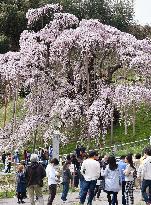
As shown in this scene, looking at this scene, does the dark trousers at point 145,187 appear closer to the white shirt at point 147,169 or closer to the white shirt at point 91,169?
the white shirt at point 147,169

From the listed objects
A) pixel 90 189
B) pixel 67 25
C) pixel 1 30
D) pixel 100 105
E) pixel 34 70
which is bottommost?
pixel 90 189

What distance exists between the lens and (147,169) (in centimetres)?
1349

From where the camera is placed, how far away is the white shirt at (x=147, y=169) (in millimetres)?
13414

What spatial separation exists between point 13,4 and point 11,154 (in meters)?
20.4

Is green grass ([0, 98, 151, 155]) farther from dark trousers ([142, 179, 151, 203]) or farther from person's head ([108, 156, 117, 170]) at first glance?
person's head ([108, 156, 117, 170])

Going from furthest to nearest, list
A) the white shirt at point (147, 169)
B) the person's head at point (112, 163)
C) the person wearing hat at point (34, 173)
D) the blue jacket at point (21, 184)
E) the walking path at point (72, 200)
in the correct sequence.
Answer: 1. the blue jacket at point (21, 184)
2. the walking path at point (72, 200)
3. the person wearing hat at point (34, 173)
4. the person's head at point (112, 163)
5. the white shirt at point (147, 169)

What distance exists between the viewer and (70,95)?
29578 millimetres

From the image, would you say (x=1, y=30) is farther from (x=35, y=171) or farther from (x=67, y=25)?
(x=35, y=171)

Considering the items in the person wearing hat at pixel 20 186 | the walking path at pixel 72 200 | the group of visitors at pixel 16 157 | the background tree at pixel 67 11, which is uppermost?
the background tree at pixel 67 11

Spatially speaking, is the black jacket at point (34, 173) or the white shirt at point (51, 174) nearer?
the black jacket at point (34, 173)

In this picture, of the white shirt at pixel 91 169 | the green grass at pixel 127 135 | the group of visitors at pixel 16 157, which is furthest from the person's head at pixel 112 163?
the green grass at pixel 127 135

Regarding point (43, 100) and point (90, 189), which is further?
point (43, 100)

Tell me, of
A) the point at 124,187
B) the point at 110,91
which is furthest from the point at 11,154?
the point at 124,187

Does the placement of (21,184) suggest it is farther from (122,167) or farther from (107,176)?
(107,176)
